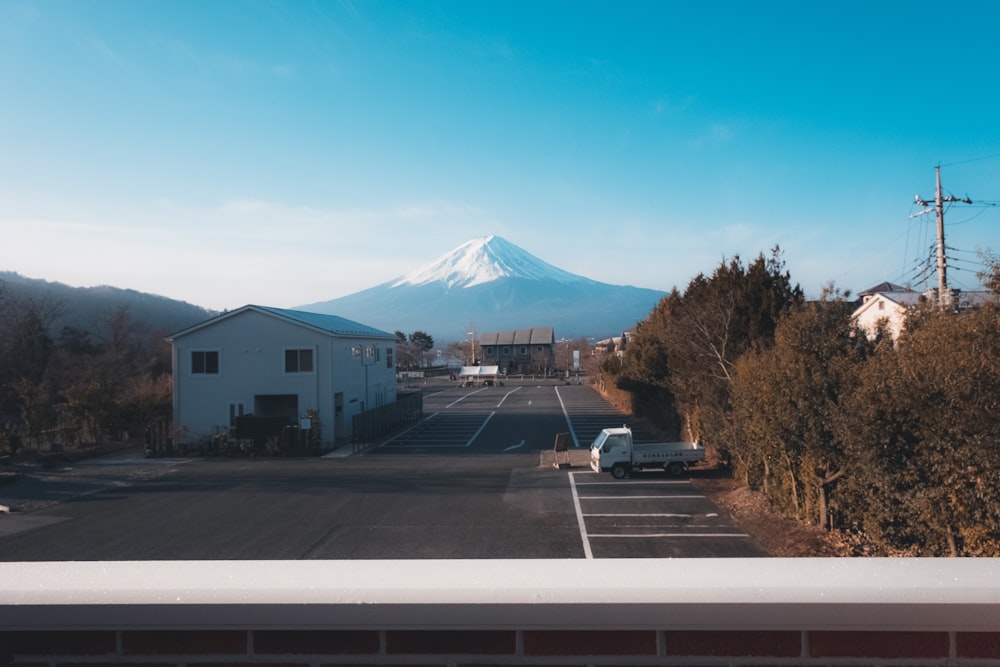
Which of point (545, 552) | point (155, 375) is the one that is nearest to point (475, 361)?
point (155, 375)

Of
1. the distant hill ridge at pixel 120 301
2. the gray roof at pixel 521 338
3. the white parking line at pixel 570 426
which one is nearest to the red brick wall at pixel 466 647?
the white parking line at pixel 570 426

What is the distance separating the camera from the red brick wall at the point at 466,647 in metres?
1.54

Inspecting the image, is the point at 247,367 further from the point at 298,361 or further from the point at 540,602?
the point at 540,602

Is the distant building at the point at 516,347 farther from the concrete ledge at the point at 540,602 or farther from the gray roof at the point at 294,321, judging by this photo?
the concrete ledge at the point at 540,602

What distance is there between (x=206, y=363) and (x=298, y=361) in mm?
3824

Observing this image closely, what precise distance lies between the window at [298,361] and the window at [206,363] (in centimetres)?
293

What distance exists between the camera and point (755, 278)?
18516 millimetres

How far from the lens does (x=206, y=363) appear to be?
87.9ft

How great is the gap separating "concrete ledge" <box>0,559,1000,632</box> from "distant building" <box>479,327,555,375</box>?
8537 centimetres

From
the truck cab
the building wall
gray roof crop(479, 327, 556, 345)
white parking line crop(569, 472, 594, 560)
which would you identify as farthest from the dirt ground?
gray roof crop(479, 327, 556, 345)

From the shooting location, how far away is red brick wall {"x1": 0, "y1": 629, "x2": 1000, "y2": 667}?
1.54 metres

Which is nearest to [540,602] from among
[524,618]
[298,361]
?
[524,618]

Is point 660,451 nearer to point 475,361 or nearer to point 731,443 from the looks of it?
point 731,443

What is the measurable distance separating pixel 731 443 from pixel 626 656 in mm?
15366
